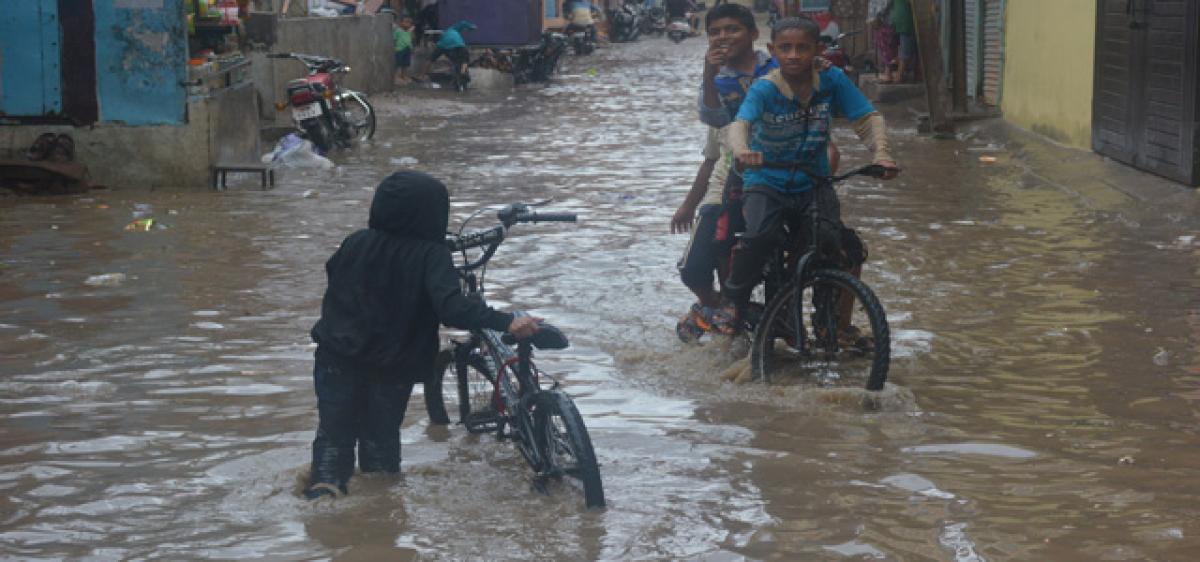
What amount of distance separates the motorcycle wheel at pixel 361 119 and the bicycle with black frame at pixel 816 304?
37.0 ft

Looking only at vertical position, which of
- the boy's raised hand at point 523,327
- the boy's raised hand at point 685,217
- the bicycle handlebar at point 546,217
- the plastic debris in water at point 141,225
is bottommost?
the plastic debris in water at point 141,225

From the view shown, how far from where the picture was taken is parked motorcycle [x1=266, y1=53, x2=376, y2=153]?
54.1 ft

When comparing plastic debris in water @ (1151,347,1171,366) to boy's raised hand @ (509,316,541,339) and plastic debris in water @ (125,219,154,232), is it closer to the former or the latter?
boy's raised hand @ (509,316,541,339)

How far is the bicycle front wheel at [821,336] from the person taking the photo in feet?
20.5

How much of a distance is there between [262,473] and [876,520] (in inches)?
83.7

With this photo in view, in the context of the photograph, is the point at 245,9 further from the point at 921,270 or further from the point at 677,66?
the point at 677,66

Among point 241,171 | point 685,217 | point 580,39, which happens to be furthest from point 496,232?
point 580,39

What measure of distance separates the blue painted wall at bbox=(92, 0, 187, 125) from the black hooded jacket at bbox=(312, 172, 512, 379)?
360 inches

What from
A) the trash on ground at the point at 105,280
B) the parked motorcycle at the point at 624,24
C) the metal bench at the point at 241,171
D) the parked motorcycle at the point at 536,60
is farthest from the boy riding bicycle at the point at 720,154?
the parked motorcycle at the point at 624,24

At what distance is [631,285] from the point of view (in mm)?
8938

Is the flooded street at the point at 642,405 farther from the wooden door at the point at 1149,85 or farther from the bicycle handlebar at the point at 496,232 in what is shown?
the bicycle handlebar at the point at 496,232

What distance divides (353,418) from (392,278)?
1.66ft

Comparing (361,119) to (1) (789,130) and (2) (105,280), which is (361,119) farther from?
(1) (789,130)

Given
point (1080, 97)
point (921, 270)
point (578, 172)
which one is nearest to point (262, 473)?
point (921, 270)
